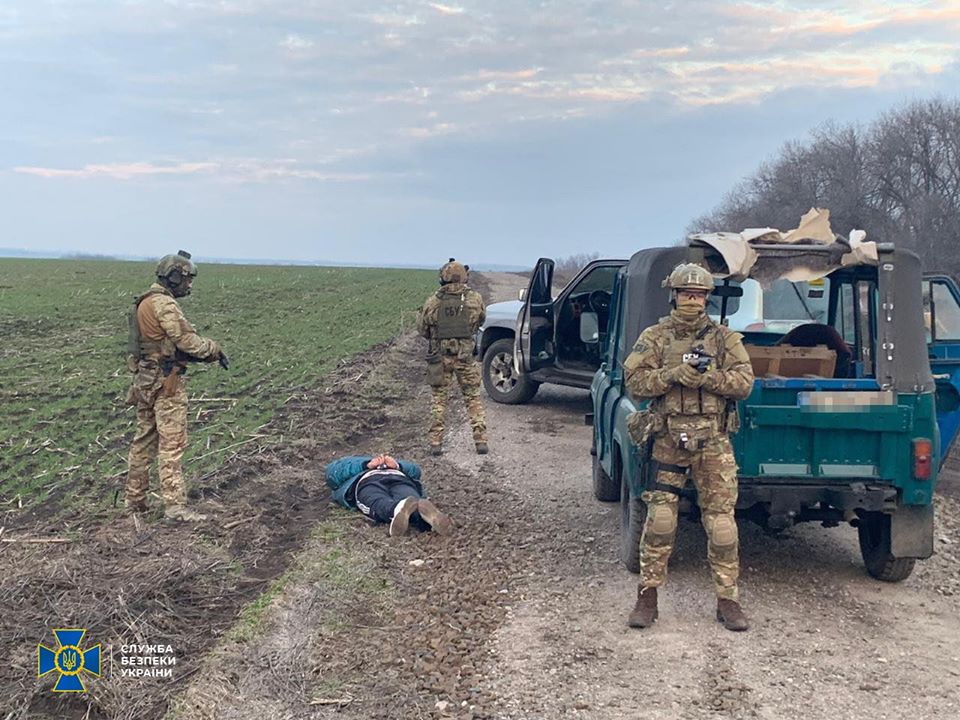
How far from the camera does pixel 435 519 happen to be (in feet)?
23.5

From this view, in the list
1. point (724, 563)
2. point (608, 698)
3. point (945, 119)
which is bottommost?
point (608, 698)

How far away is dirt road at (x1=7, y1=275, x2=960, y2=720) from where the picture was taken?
4539mm

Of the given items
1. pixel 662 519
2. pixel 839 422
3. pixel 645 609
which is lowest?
pixel 645 609

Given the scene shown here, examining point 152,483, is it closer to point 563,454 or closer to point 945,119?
point 563,454

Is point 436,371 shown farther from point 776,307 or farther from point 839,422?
point 839,422

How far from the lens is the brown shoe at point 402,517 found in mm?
7066

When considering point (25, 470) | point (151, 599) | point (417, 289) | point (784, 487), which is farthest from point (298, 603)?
point (417, 289)

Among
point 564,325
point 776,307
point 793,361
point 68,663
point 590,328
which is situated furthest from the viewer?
point 564,325

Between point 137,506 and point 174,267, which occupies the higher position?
point 174,267

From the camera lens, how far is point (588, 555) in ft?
22.3

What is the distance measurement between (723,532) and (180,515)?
4075mm

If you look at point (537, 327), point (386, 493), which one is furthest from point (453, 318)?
point (386, 493)

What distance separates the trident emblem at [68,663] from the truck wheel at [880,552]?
4326mm

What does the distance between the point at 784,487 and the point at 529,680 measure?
199cm
